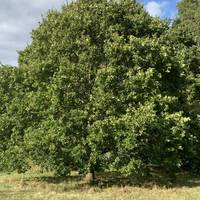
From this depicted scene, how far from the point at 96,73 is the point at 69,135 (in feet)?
11.9

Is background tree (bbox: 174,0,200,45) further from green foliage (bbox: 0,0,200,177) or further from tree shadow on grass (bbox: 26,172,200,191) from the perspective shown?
green foliage (bbox: 0,0,200,177)

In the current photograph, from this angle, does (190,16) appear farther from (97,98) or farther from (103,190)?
(103,190)

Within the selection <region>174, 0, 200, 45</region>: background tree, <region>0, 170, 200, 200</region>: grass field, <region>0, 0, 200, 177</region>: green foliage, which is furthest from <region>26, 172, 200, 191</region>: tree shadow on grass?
<region>174, 0, 200, 45</region>: background tree

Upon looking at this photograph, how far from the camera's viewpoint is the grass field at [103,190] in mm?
21125

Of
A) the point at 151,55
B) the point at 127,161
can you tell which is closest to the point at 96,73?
the point at 151,55

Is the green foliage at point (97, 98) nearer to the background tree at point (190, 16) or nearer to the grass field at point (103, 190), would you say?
the grass field at point (103, 190)

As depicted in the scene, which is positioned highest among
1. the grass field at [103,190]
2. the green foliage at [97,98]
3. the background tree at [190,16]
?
the background tree at [190,16]

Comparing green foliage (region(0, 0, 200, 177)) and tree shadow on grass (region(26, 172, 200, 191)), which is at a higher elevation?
green foliage (region(0, 0, 200, 177))


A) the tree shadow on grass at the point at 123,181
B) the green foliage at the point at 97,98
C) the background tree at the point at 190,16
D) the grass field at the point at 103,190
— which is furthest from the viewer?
the background tree at the point at 190,16

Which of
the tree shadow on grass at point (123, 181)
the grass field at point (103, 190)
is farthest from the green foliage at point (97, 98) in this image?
the tree shadow on grass at point (123, 181)

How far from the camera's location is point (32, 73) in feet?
83.7

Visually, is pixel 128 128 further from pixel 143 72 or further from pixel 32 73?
pixel 32 73

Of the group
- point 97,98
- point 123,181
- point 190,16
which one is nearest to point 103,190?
point 123,181

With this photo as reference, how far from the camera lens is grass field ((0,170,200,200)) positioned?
2112cm
